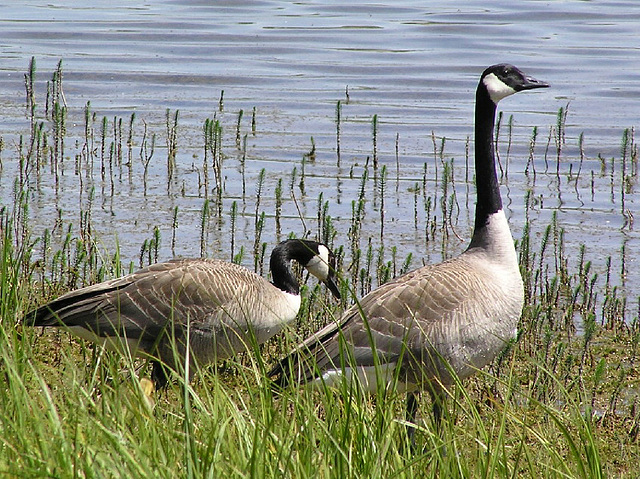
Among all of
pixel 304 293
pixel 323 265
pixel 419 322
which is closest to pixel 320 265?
pixel 323 265

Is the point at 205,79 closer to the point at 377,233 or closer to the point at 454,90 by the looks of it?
the point at 454,90

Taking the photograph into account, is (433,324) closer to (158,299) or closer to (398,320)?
(398,320)

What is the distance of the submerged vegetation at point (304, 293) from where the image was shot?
3.58m

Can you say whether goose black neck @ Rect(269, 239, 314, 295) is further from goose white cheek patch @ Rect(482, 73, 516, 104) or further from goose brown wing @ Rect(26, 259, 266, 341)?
goose white cheek patch @ Rect(482, 73, 516, 104)

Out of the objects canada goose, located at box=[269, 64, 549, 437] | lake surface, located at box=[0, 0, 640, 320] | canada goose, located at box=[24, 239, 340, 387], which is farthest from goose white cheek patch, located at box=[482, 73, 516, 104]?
lake surface, located at box=[0, 0, 640, 320]

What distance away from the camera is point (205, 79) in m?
15.7

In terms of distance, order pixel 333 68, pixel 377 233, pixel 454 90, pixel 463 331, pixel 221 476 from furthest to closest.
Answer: pixel 333 68
pixel 454 90
pixel 377 233
pixel 463 331
pixel 221 476

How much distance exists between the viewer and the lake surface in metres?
10.0

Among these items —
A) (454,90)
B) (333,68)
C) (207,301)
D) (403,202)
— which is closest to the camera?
(207,301)

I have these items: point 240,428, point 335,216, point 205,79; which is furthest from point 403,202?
point 240,428

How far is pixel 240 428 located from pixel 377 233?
6.22 m

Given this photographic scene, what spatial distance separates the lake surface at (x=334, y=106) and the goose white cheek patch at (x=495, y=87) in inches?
75.8

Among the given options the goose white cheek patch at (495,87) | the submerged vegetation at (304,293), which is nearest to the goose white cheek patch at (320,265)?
the submerged vegetation at (304,293)

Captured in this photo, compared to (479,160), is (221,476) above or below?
below
